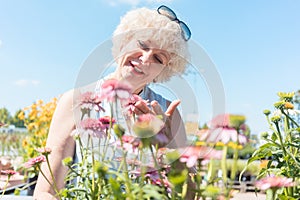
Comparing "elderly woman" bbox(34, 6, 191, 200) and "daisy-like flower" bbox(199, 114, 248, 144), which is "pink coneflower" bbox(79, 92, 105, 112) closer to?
"daisy-like flower" bbox(199, 114, 248, 144)

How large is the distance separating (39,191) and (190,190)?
1.95 ft

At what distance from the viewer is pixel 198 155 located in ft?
Answer: 1.36

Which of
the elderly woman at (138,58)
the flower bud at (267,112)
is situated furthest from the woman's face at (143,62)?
the flower bud at (267,112)

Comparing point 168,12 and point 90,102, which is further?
point 168,12

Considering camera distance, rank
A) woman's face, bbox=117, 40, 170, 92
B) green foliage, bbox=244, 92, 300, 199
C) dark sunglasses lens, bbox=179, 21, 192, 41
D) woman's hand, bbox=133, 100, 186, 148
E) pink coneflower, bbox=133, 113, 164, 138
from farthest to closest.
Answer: dark sunglasses lens, bbox=179, 21, 192, 41
woman's face, bbox=117, 40, 170, 92
green foliage, bbox=244, 92, 300, 199
woman's hand, bbox=133, 100, 186, 148
pink coneflower, bbox=133, 113, 164, 138

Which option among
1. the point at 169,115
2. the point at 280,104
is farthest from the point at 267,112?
the point at 169,115

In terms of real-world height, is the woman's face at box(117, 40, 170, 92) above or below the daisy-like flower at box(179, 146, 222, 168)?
above

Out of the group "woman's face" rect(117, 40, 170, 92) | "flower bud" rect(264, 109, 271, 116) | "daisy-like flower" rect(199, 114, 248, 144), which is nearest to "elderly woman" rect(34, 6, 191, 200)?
"woman's face" rect(117, 40, 170, 92)

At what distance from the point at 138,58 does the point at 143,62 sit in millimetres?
41

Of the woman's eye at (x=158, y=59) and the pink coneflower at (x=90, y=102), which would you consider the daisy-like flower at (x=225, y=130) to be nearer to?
the pink coneflower at (x=90, y=102)

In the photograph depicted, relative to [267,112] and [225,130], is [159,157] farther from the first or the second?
[267,112]

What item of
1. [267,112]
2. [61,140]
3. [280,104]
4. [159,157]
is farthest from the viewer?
[61,140]

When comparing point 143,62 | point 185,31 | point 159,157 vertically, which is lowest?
point 159,157

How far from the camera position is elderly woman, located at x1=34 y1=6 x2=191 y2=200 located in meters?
0.99
